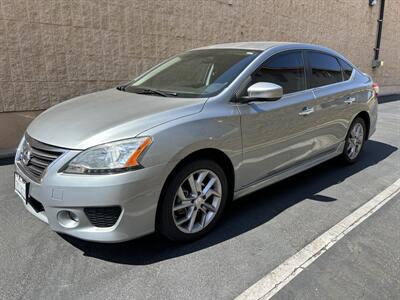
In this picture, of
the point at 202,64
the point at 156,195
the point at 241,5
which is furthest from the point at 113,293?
the point at 241,5

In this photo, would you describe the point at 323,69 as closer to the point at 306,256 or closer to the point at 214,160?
the point at 214,160

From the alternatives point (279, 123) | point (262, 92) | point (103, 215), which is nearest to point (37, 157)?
point (103, 215)

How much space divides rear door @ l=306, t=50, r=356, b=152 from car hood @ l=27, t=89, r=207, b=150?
1694 mm

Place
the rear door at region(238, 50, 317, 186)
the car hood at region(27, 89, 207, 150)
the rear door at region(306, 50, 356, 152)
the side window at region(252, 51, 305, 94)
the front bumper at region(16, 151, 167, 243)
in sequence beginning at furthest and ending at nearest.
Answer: the rear door at region(306, 50, 356, 152) → the side window at region(252, 51, 305, 94) → the rear door at region(238, 50, 317, 186) → the car hood at region(27, 89, 207, 150) → the front bumper at region(16, 151, 167, 243)

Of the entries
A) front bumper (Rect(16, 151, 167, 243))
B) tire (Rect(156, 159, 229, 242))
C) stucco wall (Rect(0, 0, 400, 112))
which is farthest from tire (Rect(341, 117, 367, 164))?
stucco wall (Rect(0, 0, 400, 112))

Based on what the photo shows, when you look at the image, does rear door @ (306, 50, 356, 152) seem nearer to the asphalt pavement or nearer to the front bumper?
the asphalt pavement

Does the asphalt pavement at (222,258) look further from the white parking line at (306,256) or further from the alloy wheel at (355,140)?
the alloy wheel at (355,140)

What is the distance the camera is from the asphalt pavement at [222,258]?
7.92 ft

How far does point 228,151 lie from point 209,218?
59 cm

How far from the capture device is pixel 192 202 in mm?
2906

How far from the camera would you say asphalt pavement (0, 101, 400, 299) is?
241cm

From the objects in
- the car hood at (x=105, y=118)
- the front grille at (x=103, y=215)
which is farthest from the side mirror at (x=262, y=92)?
the front grille at (x=103, y=215)

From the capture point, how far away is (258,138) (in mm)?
3254

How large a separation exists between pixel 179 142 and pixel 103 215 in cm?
73
